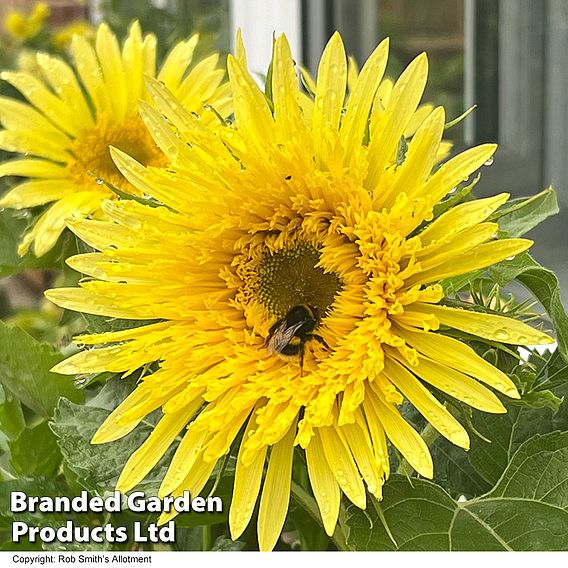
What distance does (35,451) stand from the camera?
0.32 metres

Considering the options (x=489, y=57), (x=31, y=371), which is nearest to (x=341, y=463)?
(x=31, y=371)

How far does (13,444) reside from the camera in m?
0.31

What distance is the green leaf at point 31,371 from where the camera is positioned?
30 cm

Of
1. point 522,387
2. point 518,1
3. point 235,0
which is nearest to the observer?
point 522,387

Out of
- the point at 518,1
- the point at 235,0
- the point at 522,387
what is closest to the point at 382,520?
the point at 522,387

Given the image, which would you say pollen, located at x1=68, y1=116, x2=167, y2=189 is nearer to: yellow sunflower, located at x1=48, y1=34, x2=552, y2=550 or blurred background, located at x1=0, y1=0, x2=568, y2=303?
yellow sunflower, located at x1=48, y1=34, x2=552, y2=550

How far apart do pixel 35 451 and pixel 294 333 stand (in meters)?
0.12

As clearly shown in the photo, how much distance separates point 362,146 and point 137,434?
117mm

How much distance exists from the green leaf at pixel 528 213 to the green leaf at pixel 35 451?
174 mm

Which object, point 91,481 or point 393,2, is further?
point 393,2

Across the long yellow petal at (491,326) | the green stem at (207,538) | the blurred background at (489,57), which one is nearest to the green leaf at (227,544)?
the green stem at (207,538)

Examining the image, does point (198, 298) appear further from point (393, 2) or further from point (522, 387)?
point (393, 2)

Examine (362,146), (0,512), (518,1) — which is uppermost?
(518,1)

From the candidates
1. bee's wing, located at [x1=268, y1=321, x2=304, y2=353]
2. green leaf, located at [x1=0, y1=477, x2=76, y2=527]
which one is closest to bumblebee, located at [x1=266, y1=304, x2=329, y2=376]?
bee's wing, located at [x1=268, y1=321, x2=304, y2=353]
